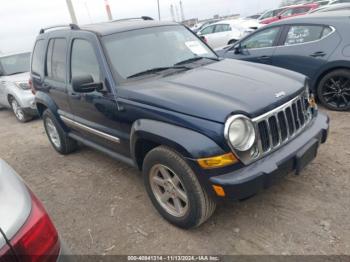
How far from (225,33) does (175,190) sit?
40.5 ft

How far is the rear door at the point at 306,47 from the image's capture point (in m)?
5.32

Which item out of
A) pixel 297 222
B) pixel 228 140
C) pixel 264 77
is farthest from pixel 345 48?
pixel 228 140

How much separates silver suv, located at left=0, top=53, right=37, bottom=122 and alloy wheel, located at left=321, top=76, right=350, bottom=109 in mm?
6223

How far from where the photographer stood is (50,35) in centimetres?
473

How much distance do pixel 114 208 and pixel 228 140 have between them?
5.71 ft

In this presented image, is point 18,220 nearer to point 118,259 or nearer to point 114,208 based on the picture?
point 118,259

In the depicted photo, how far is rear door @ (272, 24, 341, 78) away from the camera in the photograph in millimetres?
5320

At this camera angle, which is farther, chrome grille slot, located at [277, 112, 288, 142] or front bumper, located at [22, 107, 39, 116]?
front bumper, located at [22, 107, 39, 116]

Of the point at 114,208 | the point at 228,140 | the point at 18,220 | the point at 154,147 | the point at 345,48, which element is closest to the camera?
the point at 18,220

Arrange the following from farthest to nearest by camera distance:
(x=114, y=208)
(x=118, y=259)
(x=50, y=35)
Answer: (x=50, y=35) → (x=114, y=208) → (x=118, y=259)

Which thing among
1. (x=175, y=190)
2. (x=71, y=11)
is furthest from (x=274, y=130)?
(x=71, y=11)

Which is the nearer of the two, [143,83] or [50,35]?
[143,83]

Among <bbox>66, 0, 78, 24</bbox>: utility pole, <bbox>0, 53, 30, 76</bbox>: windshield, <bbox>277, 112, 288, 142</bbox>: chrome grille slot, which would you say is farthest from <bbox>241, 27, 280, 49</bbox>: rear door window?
<bbox>66, 0, 78, 24</bbox>: utility pole

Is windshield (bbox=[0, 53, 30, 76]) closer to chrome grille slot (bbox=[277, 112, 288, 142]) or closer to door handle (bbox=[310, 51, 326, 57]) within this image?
door handle (bbox=[310, 51, 326, 57])
